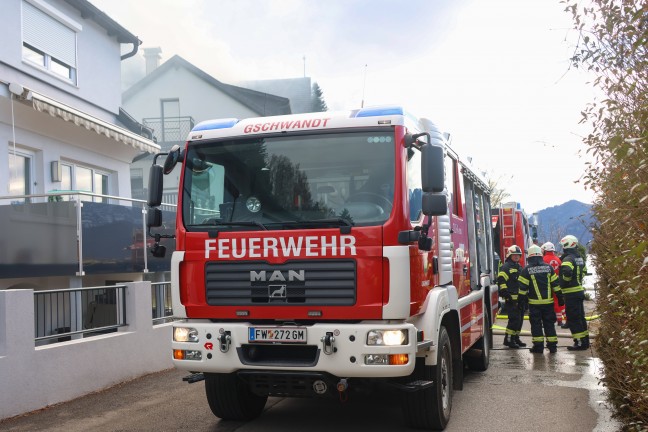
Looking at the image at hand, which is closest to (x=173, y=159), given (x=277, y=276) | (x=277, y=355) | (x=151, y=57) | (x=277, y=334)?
(x=277, y=276)

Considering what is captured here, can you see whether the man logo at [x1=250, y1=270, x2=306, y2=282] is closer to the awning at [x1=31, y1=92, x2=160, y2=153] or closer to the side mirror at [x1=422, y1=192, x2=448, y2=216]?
the side mirror at [x1=422, y1=192, x2=448, y2=216]

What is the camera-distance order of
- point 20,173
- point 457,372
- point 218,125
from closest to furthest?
point 218,125 → point 457,372 → point 20,173

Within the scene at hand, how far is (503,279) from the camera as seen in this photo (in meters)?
11.6

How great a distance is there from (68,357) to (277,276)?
3514 millimetres

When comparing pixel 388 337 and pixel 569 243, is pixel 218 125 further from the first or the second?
pixel 569 243

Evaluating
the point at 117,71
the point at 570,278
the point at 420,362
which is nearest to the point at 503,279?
the point at 570,278

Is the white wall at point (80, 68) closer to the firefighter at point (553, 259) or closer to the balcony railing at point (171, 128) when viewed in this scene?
the firefighter at point (553, 259)

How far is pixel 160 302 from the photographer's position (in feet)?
33.0

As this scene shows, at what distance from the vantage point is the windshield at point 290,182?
5.43 meters

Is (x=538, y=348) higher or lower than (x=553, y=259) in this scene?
lower

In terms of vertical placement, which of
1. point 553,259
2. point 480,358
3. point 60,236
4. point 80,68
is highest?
point 80,68

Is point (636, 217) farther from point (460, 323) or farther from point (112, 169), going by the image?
point (112, 169)

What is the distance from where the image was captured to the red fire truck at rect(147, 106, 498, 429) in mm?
5207

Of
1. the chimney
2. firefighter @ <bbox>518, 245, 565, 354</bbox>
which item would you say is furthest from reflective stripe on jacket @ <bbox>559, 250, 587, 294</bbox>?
the chimney
